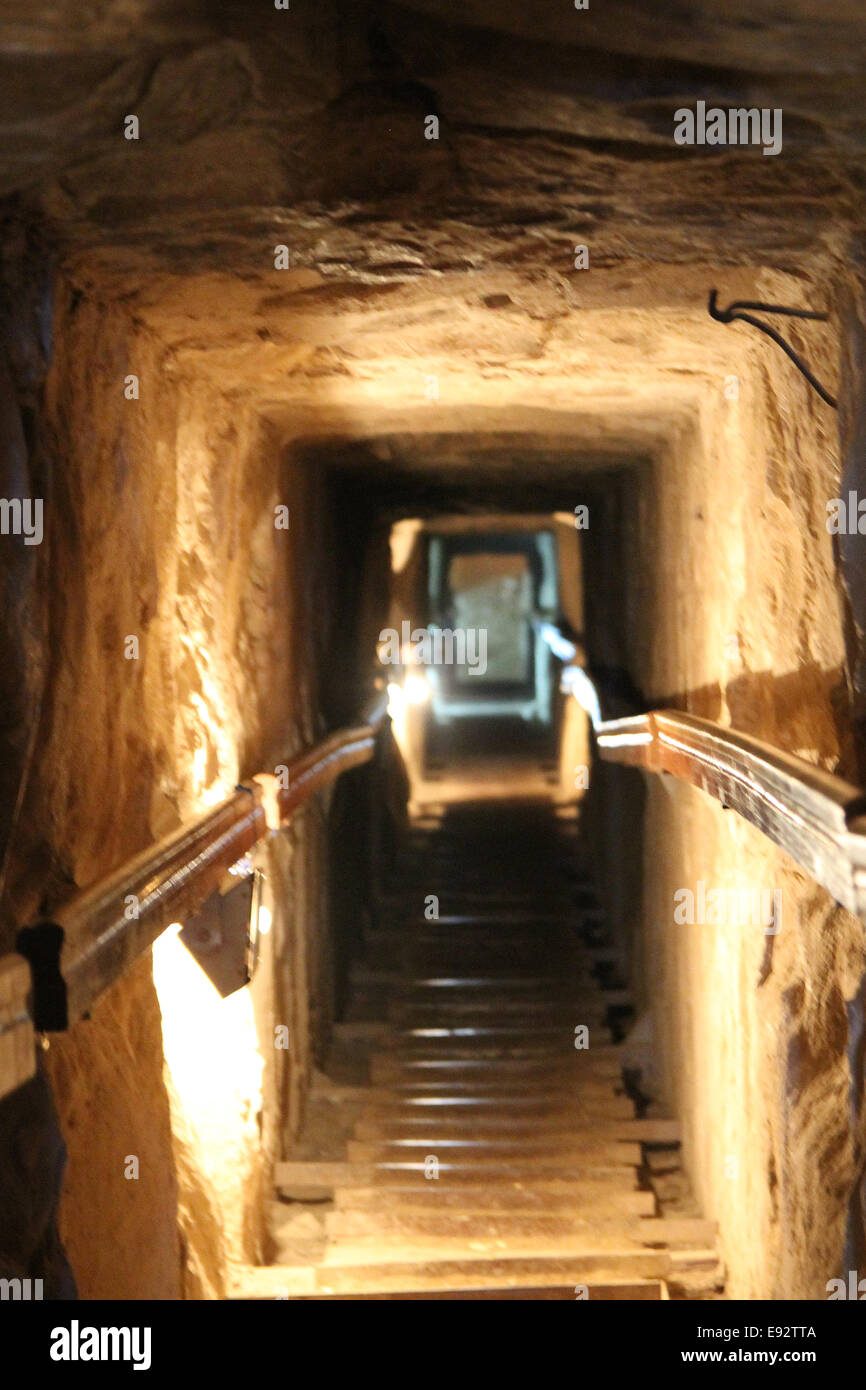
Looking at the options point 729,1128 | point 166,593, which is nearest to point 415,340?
point 166,593

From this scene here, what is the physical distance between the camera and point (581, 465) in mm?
6383

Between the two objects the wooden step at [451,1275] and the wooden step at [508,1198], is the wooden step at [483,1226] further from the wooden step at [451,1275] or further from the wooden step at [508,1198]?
the wooden step at [451,1275]

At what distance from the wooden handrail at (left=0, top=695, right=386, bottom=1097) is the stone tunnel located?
52mm

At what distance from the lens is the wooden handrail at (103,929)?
6.66 feet

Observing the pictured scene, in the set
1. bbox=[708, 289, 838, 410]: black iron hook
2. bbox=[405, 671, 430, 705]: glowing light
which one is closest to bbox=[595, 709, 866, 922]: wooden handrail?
bbox=[708, 289, 838, 410]: black iron hook

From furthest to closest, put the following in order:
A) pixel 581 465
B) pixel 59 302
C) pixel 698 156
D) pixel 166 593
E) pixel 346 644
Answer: pixel 346 644
pixel 581 465
pixel 166 593
pixel 59 302
pixel 698 156

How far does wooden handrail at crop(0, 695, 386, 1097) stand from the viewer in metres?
2.03

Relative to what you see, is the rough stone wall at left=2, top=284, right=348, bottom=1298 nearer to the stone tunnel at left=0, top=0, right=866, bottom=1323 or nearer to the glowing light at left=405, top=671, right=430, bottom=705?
the stone tunnel at left=0, top=0, right=866, bottom=1323

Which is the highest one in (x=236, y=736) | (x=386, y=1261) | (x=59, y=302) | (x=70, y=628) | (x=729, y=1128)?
(x=59, y=302)

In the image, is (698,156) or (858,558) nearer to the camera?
(698,156)

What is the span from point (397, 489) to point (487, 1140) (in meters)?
3.64

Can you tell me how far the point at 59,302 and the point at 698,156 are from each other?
1319mm

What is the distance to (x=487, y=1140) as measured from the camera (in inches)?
232
